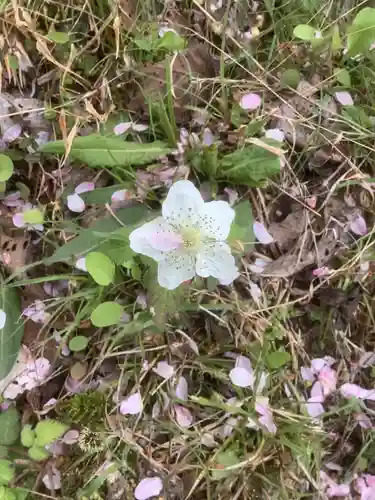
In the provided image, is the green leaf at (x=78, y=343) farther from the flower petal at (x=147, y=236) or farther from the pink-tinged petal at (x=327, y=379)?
the pink-tinged petal at (x=327, y=379)

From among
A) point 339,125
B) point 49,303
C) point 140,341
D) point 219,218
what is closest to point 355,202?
point 339,125

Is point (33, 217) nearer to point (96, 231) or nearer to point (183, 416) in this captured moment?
point (96, 231)

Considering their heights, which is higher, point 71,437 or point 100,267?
point 100,267

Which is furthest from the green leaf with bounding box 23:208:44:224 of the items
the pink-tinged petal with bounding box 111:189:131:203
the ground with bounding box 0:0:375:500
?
the pink-tinged petal with bounding box 111:189:131:203

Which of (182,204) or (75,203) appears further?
(75,203)

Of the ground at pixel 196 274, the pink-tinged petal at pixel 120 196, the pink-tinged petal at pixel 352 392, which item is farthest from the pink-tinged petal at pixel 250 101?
the pink-tinged petal at pixel 352 392

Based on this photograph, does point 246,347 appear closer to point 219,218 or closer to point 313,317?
point 313,317

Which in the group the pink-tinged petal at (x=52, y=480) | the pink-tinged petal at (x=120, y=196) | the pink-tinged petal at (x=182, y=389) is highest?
the pink-tinged petal at (x=120, y=196)

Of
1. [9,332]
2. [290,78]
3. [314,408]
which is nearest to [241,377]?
[314,408]
